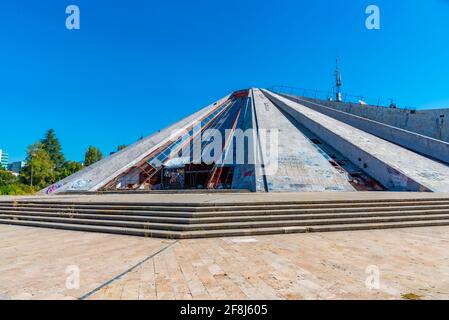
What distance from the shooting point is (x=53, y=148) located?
185 feet

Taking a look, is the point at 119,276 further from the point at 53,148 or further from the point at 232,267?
the point at 53,148

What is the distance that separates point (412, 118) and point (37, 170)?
146 ft

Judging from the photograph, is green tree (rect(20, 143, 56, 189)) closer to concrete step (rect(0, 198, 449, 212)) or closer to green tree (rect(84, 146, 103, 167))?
green tree (rect(84, 146, 103, 167))

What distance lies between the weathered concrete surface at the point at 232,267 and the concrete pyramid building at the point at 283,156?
815cm

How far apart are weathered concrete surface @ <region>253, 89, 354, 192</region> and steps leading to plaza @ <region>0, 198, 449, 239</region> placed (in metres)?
5.20

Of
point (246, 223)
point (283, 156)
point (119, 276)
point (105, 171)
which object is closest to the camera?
point (119, 276)

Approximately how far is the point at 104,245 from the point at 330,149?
15745mm

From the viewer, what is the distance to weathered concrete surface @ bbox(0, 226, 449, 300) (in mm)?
3113

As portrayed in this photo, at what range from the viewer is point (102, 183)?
17422 mm

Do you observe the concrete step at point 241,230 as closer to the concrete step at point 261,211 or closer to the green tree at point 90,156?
the concrete step at point 261,211

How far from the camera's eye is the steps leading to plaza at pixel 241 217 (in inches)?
263

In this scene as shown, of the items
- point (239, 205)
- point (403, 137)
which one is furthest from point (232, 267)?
point (403, 137)

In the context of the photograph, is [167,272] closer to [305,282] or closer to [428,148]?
[305,282]
